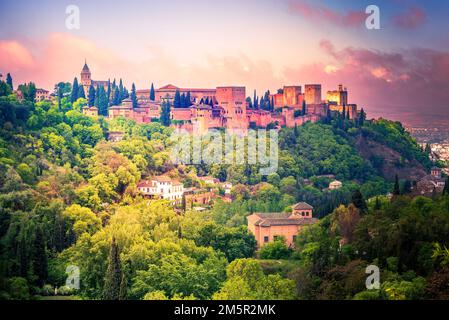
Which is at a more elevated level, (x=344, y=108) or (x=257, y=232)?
(x=344, y=108)

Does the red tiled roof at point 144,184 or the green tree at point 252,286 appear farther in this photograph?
the red tiled roof at point 144,184

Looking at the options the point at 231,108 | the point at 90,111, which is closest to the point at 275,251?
the point at 231,108

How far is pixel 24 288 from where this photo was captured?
608 inches

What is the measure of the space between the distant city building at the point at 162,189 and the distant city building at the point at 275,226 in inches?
146

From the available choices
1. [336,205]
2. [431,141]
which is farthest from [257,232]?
[431,141]

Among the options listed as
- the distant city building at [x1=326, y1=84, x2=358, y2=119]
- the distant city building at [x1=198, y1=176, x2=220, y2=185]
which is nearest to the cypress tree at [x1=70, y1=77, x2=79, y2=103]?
the distant city building at [x1=198, y1=176, x2=220, y2=185]

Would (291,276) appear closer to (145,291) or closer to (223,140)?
(145,291)

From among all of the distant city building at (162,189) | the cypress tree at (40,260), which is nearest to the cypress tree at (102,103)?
the distant city building at (162,189)

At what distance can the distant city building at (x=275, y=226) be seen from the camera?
2103 centimetres

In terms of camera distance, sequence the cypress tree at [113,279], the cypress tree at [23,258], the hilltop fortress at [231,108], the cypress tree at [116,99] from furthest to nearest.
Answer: the cypress tree at [116,99], the hilltop fortress at [231,108], the cypress tree at [23,258], the cypress tree at [113,279]

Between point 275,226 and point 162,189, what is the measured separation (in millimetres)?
5181

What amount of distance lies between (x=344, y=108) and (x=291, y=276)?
1779 centimetres

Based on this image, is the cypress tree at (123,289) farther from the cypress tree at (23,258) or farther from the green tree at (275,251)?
the green tree at (275,251)

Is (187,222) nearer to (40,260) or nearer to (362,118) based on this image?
(40,260)
